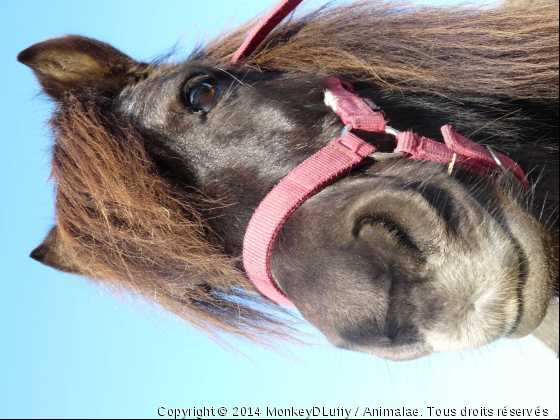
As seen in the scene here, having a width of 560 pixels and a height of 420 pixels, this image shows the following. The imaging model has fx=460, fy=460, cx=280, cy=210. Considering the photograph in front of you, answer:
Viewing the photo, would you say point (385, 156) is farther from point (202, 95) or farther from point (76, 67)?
point (76, 67)

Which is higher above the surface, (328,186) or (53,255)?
(328,186)

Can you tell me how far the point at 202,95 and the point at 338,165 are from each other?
518mm

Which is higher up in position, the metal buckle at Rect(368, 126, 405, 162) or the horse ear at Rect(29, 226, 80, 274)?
the metal buckle at Rect(368, 126, 405, 162)

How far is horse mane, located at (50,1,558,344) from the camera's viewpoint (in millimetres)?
1333

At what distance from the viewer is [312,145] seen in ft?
4.31

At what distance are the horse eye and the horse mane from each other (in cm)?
20

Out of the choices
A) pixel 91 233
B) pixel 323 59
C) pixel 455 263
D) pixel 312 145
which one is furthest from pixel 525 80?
pixel 91 233

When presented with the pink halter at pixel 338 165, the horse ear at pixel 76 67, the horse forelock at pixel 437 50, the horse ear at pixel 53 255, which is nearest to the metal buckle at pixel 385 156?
the pink halter at pixel 338 165

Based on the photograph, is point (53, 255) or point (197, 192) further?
point (53, 255)

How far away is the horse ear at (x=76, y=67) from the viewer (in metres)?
1.58

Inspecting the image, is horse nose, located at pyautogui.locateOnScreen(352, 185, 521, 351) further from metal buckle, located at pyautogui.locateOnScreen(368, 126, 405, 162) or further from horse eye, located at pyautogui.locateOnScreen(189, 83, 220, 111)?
horse eye, located at pyautogui.locateOnScreen(189, 83, 220, 111)

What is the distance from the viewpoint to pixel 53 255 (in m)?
1.64

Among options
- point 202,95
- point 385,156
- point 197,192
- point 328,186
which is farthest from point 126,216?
point 385,156

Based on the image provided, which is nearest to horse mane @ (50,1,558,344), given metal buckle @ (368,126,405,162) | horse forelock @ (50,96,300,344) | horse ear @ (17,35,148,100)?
horse forelock @ (50,96,300,344)
